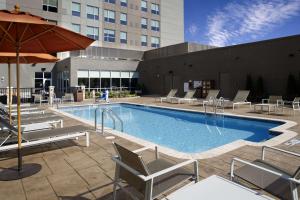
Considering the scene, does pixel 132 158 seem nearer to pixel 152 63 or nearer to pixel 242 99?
pixel 242 99

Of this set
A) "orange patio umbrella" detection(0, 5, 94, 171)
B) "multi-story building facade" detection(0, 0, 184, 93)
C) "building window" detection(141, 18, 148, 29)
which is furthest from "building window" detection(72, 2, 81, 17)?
"orange patio umbrella" detection(0, 5, 94, 171)

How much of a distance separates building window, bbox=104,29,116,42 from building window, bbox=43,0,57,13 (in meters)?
6.89

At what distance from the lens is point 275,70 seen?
16.5m

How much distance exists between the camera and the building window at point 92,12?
100ft

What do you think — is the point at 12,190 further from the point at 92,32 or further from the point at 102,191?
the point at 92,32

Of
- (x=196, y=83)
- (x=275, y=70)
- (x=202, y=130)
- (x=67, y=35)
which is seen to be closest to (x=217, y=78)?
(x=196, y=83)

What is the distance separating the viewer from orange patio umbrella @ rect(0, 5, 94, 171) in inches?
138

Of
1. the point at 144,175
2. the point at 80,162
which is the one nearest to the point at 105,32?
the point at 80,162

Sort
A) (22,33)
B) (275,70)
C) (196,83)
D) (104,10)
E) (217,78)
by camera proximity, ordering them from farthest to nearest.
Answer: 1. (104,10)
2. (196,83)
3. (217,78)
4. (275,70)
5. (22,33)

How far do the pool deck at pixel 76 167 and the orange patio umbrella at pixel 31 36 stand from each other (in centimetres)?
62

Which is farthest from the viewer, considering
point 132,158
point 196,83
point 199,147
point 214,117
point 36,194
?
point 196,83

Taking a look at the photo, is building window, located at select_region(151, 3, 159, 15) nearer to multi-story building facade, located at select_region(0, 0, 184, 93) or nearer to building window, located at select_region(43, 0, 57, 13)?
multi-story building facade, located at select_region(0, 0, 184, 93)

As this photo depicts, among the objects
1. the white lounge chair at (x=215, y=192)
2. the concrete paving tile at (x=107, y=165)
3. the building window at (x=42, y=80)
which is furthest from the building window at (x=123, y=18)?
the white lounge chair at (x=215, y=192)

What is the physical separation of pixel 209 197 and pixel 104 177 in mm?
2156
